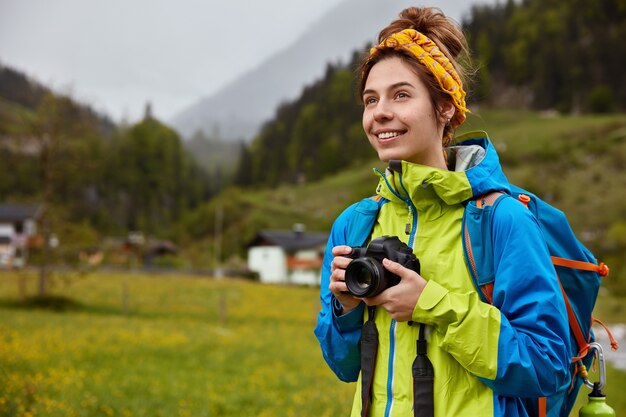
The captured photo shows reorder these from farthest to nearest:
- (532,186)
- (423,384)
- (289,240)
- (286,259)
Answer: (289,240) → (532,186) → (286,259) → (423,384)

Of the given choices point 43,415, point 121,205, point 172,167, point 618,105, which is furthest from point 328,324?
point 618,105

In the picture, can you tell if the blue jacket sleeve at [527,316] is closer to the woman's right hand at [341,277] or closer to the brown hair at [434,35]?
the woman's right hand at [341,277]

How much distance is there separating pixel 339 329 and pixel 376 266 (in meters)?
0.47

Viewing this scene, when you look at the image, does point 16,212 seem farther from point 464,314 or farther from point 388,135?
point 464,314

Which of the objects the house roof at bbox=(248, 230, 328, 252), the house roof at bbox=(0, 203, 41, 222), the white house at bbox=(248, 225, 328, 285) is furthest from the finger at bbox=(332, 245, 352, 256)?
the house roof at bbox=(0, 203, 41, 222)

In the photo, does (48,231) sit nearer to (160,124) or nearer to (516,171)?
(516,171)

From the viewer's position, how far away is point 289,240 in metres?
85.9

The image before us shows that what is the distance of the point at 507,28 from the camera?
188000 millimetres

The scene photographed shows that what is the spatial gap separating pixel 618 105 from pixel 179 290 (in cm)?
14993

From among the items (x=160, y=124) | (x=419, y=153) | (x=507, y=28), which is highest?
(x=507, y=28)

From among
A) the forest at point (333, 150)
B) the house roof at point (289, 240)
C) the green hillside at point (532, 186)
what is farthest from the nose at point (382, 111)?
the house roof at point (289, 240)

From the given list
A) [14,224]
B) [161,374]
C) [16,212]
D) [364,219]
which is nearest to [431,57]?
[364,219]

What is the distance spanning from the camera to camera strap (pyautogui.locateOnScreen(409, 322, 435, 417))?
2100mm

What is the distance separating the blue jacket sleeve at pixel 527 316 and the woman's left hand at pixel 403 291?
10.0 inches
